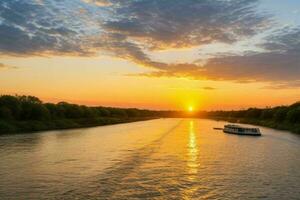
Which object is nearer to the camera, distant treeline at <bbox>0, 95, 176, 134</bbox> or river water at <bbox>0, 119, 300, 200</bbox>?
river water at <bbox>0, 119, 300, 200</bbox>

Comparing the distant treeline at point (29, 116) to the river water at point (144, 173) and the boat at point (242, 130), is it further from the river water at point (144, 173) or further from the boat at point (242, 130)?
the boat at point (242, 130)

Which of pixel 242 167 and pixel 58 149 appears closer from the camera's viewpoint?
pixel 242 167

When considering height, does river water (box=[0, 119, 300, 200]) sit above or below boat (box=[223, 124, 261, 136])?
below

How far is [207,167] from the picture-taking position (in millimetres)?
36031

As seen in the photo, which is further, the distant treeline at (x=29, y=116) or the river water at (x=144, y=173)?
the distant treeline at (x=29, y=116)

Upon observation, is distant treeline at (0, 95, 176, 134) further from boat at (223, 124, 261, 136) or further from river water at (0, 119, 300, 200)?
boat at (223, 124, 261, 136)

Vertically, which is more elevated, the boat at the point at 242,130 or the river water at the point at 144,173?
the boat at the point at 242,130

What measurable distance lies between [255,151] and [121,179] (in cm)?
2495

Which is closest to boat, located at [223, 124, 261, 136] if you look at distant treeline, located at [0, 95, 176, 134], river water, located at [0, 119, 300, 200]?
river water, located at [0, 119, 300, 200]

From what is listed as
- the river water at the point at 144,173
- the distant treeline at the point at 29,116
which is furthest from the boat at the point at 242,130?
the distant treeline at the point at 29,116

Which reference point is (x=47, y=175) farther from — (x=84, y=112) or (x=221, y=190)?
(x=84, y=112)

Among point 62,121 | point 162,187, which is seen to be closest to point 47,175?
point 162,187

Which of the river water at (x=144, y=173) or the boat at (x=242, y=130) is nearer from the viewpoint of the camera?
the river water at (x=144, y=173)

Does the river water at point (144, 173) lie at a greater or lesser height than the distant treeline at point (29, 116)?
lesser
